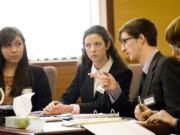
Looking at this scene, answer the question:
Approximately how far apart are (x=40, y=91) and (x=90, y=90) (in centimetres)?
39

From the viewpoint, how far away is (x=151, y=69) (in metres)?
2.18

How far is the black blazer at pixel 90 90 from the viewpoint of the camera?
256cm

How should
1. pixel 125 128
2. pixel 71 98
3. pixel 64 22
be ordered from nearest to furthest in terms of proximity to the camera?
pixel 125 128
pixel 71 98
pixel 64 22

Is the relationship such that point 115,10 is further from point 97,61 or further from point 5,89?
point 5,89

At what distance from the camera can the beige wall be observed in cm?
411

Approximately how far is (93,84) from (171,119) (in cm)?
116

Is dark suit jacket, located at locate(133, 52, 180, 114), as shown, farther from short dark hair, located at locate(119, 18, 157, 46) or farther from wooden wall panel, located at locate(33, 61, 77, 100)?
wooden wall panel, located at locate(33, 61, 77, 100)

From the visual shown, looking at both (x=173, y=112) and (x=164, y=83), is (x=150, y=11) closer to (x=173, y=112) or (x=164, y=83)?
(x=164, y=83)

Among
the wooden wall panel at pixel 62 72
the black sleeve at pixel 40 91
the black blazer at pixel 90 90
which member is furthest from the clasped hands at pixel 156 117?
the wooden wall panel at pixel 62 72

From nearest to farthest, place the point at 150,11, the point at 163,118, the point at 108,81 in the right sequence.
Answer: the point at 163,118 → the point at 108,81 → the point at 150,11

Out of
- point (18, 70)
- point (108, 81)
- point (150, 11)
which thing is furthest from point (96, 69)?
point (150, 11)

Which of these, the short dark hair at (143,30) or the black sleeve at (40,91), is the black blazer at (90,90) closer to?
the black sleeve at (40,91)

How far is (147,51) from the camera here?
2.32 meters

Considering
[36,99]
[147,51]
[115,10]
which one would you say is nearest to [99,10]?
[115,10]
